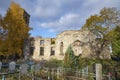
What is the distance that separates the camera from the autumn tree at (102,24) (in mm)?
34719

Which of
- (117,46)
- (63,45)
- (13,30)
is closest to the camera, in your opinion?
(117,46)

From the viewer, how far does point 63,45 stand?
39062 mm

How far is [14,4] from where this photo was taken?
125 ft

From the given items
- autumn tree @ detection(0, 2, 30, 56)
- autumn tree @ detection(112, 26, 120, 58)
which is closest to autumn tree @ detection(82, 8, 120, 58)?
autumn tree @ detection(112, 26, 120, 58)

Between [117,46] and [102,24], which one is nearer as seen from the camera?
[117,46]

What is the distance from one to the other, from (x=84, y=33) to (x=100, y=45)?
373 centimetres

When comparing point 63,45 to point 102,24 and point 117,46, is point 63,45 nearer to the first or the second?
point 102,24

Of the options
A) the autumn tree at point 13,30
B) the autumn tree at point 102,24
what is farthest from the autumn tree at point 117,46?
the autumn tree at point 13,30

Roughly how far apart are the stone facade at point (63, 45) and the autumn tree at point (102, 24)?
1.21m

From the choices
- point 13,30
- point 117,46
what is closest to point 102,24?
point 117,46

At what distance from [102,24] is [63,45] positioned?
8.17m

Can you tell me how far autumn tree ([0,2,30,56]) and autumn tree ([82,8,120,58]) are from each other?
36.2 feet

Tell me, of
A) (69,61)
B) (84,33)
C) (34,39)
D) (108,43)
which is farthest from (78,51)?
(69,61)

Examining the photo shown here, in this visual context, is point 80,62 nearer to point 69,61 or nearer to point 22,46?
point 69,61
